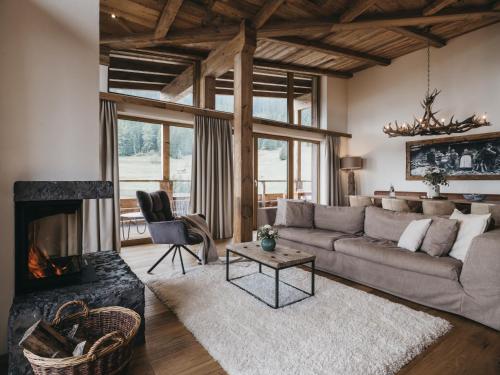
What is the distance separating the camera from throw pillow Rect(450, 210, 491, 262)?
2.48 metres

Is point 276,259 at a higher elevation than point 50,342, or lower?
higher

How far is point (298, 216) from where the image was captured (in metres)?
4.15

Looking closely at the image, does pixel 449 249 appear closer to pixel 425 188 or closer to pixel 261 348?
pixel 261 348

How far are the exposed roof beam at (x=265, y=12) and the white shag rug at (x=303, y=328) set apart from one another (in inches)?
136

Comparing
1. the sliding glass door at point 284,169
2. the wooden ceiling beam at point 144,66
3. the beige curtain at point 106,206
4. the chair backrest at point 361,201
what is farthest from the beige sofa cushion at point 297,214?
the wooden ceiling beam at point 144,66

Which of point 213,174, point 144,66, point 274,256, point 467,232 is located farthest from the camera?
point 213,174

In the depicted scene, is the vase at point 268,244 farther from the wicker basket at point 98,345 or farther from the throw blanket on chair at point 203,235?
the wicker basket at point 98,345

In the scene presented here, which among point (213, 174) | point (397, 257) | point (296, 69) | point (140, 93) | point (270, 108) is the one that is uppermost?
point (296, 69)

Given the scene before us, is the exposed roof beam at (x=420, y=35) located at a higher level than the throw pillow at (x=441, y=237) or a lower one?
higher

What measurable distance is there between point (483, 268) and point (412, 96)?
16.9ft

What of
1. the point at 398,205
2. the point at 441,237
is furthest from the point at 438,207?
the point at 441,237

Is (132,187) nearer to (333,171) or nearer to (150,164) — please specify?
(150,164)

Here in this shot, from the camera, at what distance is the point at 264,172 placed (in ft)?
21.1

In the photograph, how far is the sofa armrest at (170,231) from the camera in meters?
3.40
